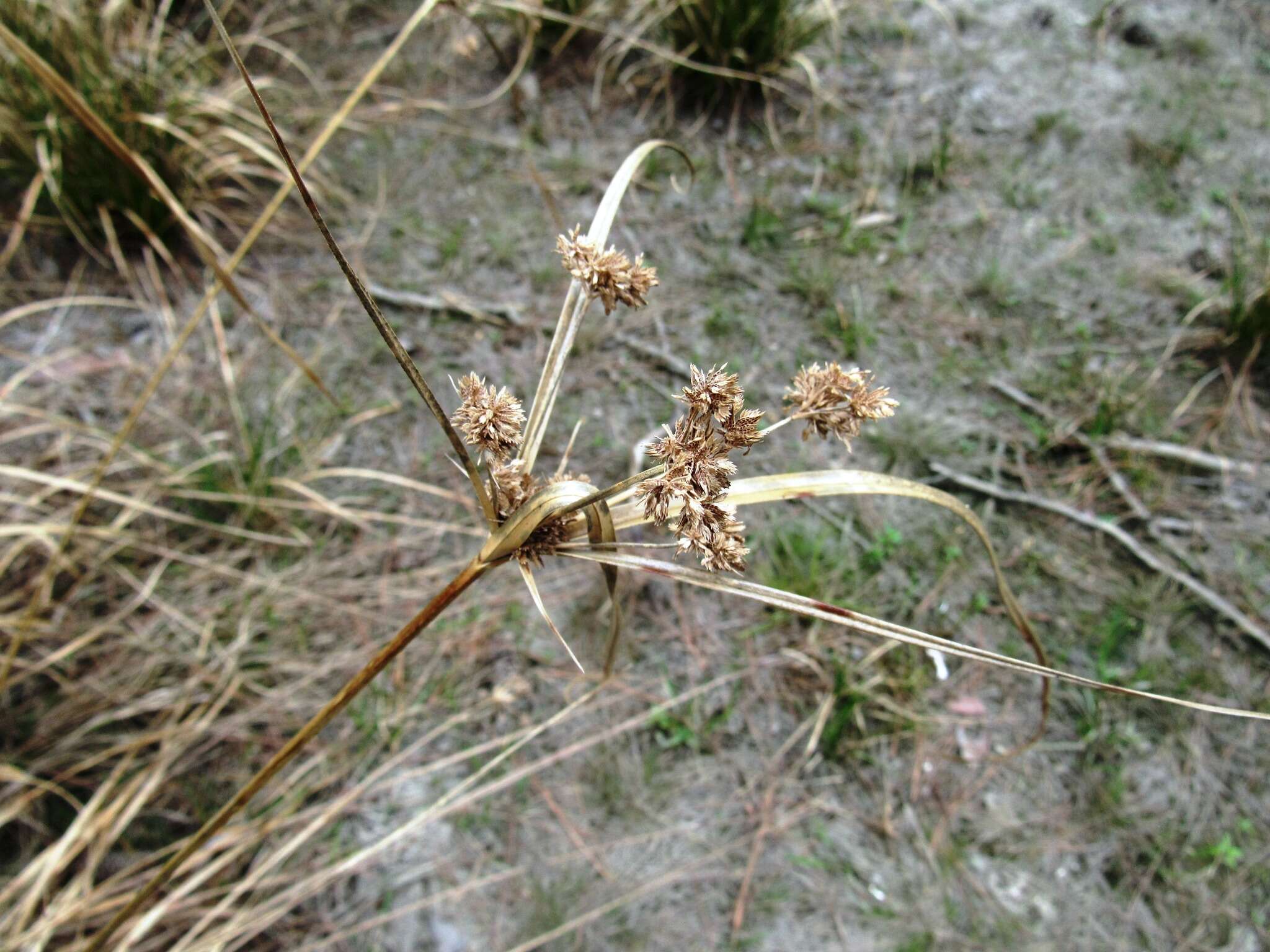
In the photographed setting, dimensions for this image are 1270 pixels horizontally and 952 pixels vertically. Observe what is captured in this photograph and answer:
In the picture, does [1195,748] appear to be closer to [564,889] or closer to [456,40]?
[564,889]

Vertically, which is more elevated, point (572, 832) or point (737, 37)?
point (737, 37)

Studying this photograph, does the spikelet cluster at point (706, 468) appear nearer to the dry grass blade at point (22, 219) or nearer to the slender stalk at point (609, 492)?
the slender stalk at point (609, 492)

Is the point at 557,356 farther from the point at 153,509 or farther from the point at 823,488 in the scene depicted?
the point at 153,509

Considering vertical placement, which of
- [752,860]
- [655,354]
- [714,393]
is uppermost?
[714,393]

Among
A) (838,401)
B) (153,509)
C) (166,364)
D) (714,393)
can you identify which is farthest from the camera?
(153,509)

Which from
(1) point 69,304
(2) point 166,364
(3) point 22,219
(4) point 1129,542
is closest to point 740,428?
(2) point 166,364

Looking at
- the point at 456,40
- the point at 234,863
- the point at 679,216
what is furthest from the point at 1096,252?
the point at 234,863

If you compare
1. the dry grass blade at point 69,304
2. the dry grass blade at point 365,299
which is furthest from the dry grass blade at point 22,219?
the dry grass blade at point 365,299
